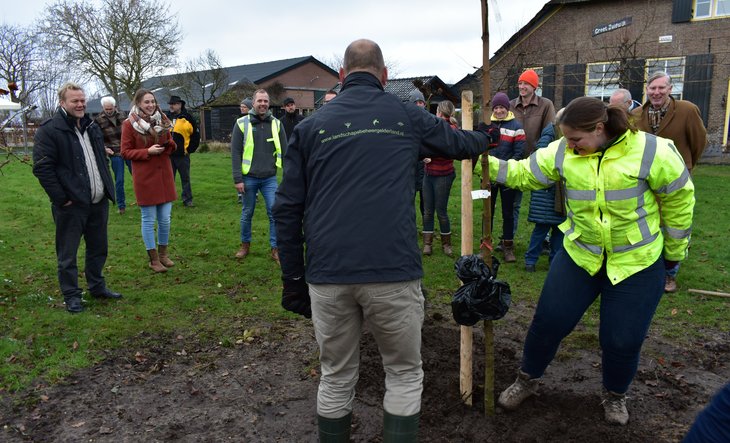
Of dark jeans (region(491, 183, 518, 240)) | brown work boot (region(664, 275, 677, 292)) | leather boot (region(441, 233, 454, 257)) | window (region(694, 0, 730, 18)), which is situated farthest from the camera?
window (region(694, 0, 730, 18))

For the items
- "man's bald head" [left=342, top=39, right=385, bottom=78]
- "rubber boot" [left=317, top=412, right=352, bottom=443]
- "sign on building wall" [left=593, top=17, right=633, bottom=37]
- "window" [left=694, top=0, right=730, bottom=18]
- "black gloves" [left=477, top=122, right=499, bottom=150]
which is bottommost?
"rubber boot" [left=317, top=412, right=352, bottom=443]

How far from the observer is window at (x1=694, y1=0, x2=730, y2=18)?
72.0 ft

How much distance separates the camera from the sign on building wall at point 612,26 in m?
23.6

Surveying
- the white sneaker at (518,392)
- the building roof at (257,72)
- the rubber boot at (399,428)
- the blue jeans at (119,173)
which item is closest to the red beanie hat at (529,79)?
the white sneaker at (518,392)

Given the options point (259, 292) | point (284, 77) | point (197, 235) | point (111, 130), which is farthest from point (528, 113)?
point (284, 77)

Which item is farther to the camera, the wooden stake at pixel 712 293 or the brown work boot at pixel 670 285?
the brown work boot at pixel 670 285

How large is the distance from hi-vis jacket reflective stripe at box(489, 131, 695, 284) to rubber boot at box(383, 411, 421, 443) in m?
1.46

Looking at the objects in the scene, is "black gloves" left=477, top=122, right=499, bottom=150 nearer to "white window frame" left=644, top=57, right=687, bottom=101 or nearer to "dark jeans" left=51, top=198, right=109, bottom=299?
"dark jeans" left=51, top=198, right=109, bottom=299

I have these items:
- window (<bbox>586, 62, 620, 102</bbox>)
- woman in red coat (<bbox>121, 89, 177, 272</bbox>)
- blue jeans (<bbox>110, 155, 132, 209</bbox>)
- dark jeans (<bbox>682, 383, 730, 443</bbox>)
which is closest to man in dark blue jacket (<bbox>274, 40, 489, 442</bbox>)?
dark jeans (<bbox>682, 383, 730, 443</bbox>)

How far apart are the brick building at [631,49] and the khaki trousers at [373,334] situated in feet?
63.1

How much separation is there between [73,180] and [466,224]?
4.06 m

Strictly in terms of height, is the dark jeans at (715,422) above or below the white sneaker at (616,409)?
above

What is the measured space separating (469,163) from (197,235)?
22.1 ft

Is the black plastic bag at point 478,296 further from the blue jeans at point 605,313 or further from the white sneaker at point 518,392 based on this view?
the white sneaker at point 518,392
